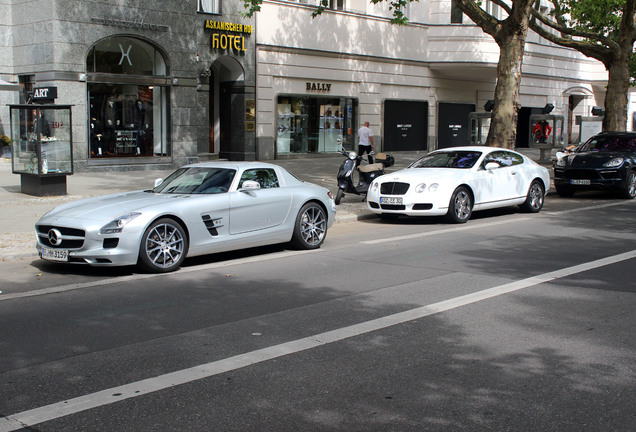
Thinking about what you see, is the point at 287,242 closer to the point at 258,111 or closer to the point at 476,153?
the point at 476,153

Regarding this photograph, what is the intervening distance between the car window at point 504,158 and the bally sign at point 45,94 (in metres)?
9.52

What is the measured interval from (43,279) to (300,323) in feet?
12.3

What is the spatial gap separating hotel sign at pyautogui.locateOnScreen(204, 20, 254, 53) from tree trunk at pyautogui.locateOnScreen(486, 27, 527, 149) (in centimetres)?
979

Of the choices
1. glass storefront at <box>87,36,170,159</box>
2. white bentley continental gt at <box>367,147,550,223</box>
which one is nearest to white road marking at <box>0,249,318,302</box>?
white bentley continental gt at <box>367,147,550,223</box>

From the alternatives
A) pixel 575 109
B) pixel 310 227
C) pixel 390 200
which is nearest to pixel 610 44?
pixel 575 109

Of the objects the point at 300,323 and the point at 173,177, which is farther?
the point at 173,177

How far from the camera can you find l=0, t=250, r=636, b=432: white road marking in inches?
171

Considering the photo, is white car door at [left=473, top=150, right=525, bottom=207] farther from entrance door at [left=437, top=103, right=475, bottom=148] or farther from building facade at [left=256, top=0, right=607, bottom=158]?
entrance door at [left=437, top=103, right=475, bottom=148]

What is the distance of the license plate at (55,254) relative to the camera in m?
8.53

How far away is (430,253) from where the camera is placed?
1030 centimetres

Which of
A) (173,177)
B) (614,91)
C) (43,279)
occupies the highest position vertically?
(614,91)

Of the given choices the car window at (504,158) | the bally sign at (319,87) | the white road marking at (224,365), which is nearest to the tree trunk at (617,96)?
the bally sign at (319,87)

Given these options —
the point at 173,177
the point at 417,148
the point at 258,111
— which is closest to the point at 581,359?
the point at 173,177

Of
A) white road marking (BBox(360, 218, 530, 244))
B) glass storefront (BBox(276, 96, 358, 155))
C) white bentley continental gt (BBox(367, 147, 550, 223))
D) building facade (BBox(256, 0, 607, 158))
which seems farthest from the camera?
glass storefront (BBox(276, 96, 358, 155))
